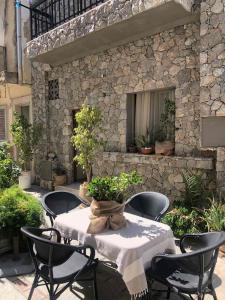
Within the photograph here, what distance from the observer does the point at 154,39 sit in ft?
19.4

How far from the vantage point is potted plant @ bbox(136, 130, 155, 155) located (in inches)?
243

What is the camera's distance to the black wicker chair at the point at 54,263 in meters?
2.59

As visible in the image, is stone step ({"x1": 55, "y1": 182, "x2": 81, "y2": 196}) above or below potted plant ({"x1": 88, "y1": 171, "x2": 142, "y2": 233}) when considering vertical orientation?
below

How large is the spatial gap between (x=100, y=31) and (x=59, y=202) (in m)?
3.85

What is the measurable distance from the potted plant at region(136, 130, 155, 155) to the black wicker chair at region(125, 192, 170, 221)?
2.21m

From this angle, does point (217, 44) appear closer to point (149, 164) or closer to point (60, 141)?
point (149, 164)

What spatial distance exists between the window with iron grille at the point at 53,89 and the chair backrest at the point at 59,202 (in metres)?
4.93

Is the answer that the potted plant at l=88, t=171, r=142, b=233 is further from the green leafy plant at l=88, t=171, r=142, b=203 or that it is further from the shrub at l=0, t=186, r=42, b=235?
A: the shrub at l=0, t=186, r=42, b=235

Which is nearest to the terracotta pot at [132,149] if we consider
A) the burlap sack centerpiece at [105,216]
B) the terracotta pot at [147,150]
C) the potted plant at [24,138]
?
the terracotta pot at [147,150]

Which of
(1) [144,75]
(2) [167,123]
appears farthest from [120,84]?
(2) [167,123]

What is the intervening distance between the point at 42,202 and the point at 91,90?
162 inches

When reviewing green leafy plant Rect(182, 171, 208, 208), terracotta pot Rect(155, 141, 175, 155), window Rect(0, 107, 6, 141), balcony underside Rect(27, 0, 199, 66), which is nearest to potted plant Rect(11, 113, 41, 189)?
balcony underside Rect(27, 0, 199, 66)

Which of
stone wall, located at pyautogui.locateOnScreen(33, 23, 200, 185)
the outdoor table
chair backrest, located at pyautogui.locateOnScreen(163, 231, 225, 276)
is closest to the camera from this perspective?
chair backrest, located at pyautogui.locateOnScreen(163, 231, 225, 276)

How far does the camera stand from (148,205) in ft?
13.1
